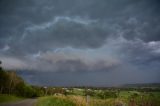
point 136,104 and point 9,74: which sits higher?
point 9,74

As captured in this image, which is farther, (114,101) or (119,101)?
(114,101)

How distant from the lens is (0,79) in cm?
7075

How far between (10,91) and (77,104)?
60769 mm

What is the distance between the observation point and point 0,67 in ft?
218

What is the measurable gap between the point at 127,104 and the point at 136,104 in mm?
738

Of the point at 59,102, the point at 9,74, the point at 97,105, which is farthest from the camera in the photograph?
the point at 9,74

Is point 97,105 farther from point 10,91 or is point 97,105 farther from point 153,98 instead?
point 10,91

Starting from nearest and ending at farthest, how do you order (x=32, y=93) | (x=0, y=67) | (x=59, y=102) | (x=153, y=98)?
(x=153, y=98), (x=59, y=102), (x=0, y=67), (x=32, y=93)

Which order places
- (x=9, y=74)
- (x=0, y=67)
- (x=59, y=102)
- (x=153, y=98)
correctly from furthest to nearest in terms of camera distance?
(x=9, y=74), (x=0, y=67), (x=59, y=102), (x=153, y=98)

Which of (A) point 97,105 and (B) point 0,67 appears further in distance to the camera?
(B) point 0,67

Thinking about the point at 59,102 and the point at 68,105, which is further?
the point at 59,102

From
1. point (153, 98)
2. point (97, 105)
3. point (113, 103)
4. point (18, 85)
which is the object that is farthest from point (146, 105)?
point (18, 85)

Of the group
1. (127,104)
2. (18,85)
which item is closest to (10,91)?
(18,85)

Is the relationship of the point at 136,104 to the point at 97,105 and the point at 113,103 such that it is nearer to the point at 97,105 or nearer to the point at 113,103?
the point at 113,103
